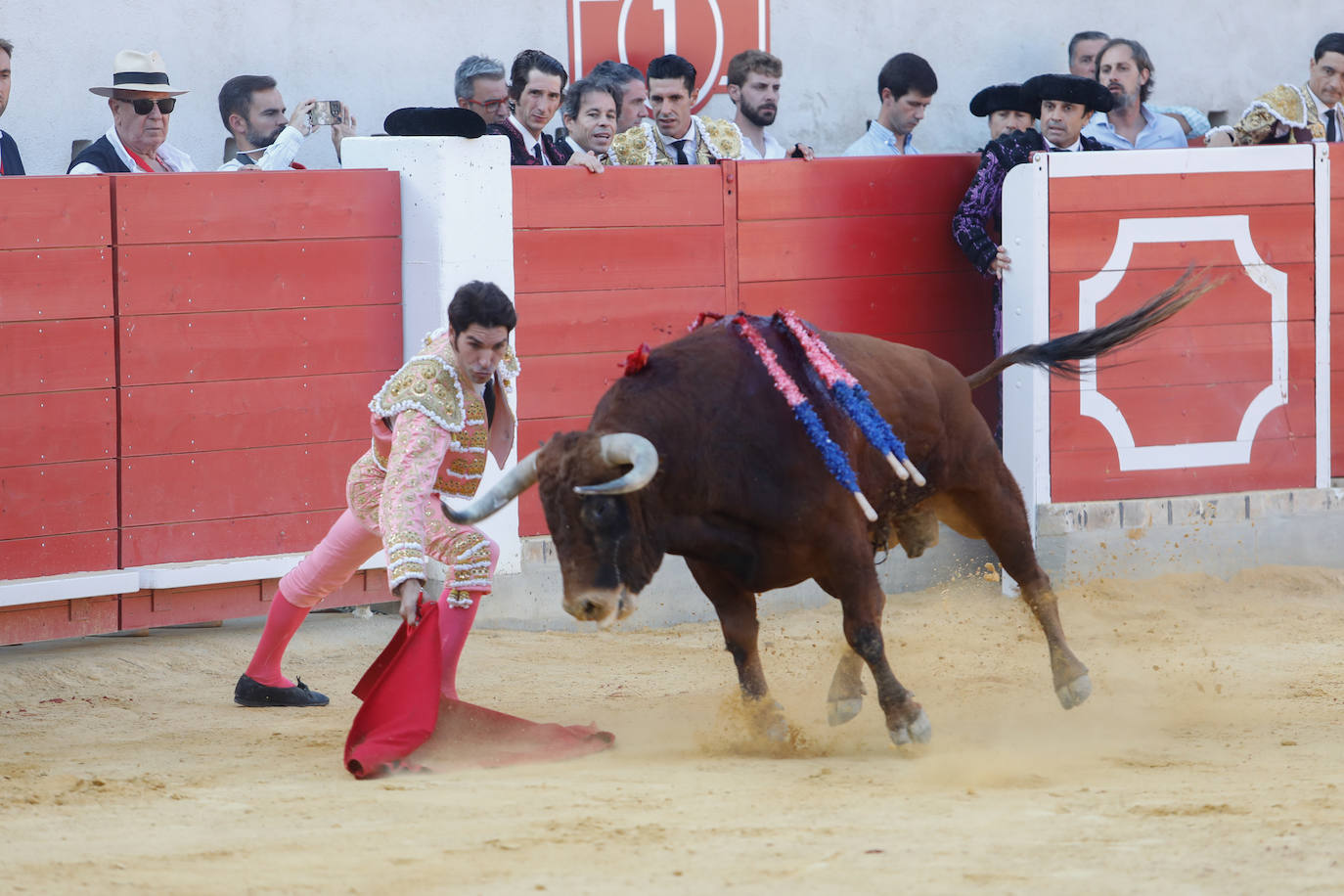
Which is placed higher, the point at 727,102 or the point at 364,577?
the point at 727,102

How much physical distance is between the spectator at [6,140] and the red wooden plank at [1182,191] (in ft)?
10.8

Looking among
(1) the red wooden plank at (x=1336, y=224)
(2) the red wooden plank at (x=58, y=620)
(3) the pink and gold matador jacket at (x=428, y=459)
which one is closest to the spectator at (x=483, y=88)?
(2) the red wooden plank at (x=58, y=620)

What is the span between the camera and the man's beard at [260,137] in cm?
582

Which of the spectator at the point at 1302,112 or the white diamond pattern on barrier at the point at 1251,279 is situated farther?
the spectator at the point at 1302,112

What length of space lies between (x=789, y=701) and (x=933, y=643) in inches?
38.9

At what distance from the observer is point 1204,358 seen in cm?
627

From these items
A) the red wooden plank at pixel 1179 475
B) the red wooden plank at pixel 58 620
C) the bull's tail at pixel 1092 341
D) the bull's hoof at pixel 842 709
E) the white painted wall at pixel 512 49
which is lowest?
the bull's hoof at pixel 842 709

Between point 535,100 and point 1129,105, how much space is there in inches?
90.9

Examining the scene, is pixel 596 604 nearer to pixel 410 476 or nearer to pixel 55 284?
pixel 410 476

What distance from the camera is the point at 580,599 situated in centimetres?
359

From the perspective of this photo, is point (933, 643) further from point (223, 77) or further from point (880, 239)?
point (223, 77)

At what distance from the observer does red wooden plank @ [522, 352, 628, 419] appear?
18.6 feet

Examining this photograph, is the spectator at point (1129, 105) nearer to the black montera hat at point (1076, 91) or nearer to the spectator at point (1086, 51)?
the black montera hat at point (1076, 91)

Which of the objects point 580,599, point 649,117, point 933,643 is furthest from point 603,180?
point 580,599
